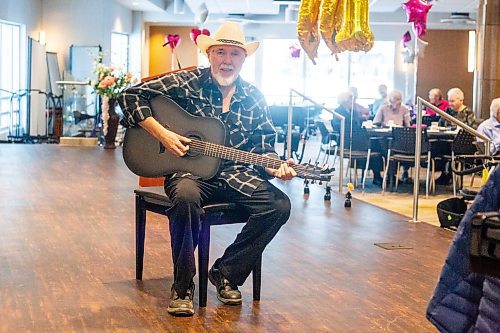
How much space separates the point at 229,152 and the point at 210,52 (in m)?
0.55

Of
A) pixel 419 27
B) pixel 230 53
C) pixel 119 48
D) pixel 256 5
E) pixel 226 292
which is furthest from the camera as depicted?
pixel 119 48

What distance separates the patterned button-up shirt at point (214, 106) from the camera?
4426 millimetres

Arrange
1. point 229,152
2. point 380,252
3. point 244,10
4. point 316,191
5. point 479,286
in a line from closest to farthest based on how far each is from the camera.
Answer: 1. point 479,286
2. point 229,152
3. point 380,252
4. point 316,191
5. point 244,10

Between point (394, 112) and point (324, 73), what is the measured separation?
12656mm

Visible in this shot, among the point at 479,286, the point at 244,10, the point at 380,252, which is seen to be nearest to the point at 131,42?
the point at 244,10

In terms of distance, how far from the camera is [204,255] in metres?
4.23

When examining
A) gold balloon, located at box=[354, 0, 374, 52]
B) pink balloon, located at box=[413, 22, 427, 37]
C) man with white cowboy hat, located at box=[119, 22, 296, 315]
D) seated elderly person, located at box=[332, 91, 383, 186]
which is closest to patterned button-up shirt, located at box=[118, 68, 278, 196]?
man with white cowboy hat, located at box=[119, 22, 296, 315]

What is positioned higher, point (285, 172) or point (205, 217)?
point (285, 172)

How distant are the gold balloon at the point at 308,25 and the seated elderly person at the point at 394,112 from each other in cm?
672

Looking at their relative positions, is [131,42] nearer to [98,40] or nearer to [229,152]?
[98,40]

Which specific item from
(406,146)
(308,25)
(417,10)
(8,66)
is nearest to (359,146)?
(406,146)

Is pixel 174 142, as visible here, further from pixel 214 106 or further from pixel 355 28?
pixel 355 28

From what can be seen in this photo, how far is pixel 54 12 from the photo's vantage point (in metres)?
18.7

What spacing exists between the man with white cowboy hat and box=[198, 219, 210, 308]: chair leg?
0.06 metres
